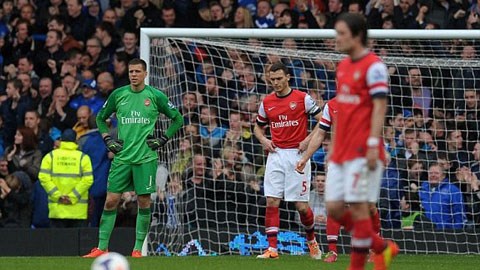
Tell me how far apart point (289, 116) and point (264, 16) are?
615 centimetres

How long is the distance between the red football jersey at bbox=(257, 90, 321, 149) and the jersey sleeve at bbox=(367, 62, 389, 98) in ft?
15.9

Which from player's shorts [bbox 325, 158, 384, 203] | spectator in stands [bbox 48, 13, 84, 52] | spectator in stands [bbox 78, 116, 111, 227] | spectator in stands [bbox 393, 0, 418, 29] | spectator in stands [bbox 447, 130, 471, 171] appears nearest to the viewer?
player's shorts [bbox 325, 158, 384, 203]

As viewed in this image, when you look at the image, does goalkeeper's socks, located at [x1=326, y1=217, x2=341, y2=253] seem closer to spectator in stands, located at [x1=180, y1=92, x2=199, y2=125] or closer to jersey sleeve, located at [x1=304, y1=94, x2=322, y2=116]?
jersey sleeve, located at [x1=304, y1=94, x2=322, y2=116]

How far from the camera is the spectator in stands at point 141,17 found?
2017cm

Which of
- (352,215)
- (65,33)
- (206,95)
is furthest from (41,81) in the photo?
(352,215)

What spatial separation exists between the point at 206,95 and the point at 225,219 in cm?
187

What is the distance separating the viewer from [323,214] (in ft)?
54.6

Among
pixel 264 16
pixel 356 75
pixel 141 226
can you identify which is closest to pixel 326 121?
pixel 141 226

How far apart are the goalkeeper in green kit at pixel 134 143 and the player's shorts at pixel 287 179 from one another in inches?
53.2

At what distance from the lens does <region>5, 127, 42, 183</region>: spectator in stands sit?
17.3 m

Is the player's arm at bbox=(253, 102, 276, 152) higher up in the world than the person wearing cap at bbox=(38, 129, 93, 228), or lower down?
higher up

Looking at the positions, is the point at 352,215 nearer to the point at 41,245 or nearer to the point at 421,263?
the point at 421,263

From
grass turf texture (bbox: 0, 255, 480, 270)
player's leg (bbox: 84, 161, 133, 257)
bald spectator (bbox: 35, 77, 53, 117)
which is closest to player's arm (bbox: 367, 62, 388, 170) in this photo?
grass turf texture (bbox: 0, 255, 480, 270)

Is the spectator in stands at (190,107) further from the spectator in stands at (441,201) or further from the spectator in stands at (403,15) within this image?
the spectator in stands at (403,15)
